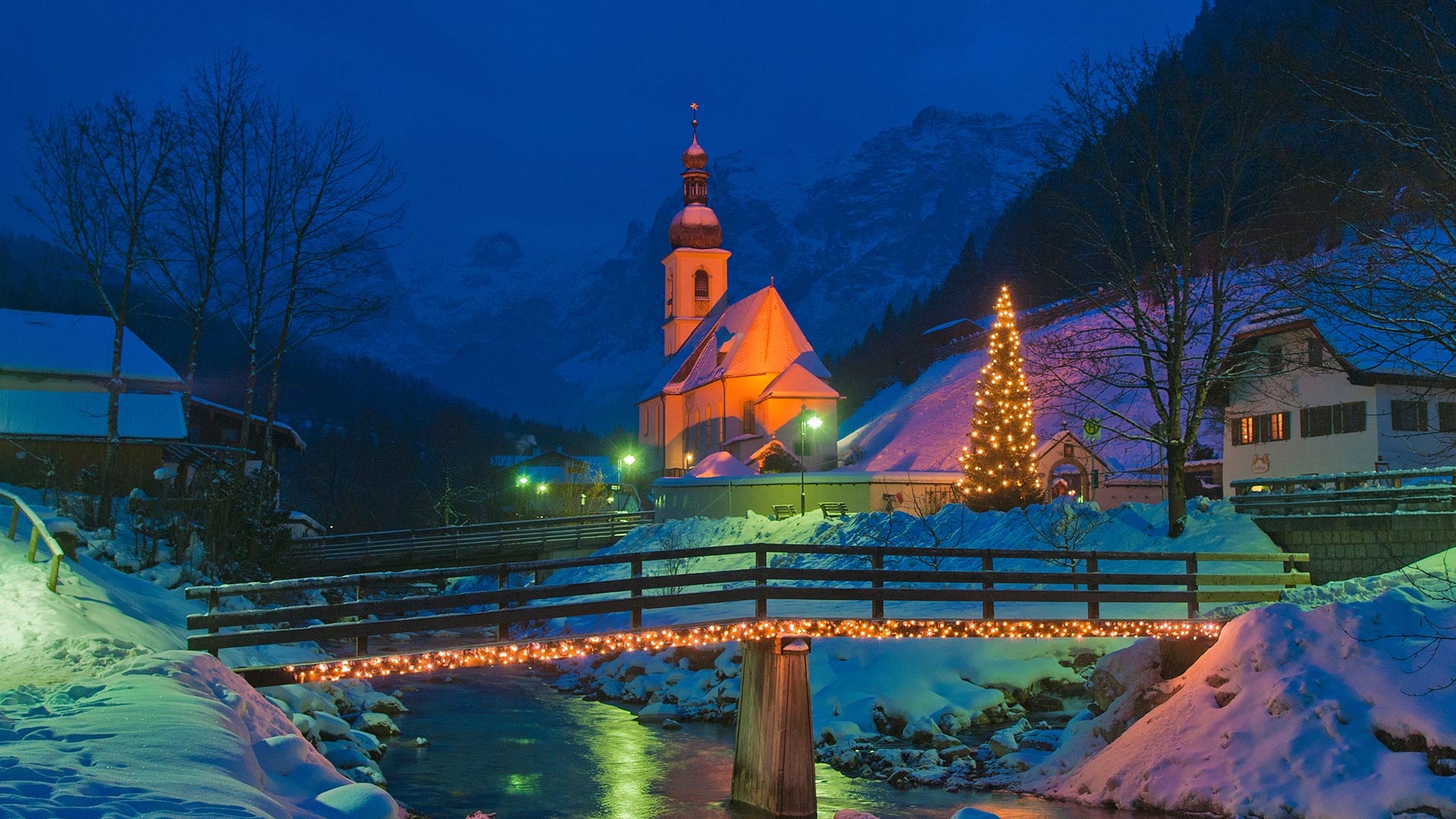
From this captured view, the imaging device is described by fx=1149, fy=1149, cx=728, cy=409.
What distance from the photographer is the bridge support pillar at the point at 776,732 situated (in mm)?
15266

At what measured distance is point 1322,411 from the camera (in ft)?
116

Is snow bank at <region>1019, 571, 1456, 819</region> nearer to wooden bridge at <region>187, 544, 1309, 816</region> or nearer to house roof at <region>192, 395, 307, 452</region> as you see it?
wooden bridge at <region>187, 544, 1309, 816</region>

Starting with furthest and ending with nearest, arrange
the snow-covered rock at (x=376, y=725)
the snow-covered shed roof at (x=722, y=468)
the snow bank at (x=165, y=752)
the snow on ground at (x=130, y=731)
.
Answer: the snow-covered shed roof at (x=722, y=468), the snow-covered rock at (x=376, y=725), the snow on ground at (x=130, y=731), the snow bank at (x=165, y=752)

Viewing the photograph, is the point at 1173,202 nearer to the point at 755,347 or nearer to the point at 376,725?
the point at 376,725

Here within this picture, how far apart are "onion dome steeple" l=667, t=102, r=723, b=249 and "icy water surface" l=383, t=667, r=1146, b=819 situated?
6214 cm

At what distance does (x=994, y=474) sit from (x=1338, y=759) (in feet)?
80.6

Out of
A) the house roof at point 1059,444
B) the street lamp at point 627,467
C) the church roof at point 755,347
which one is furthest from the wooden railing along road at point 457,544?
the church roof at point 755,347

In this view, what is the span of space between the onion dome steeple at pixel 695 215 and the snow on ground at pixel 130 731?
69.4 m

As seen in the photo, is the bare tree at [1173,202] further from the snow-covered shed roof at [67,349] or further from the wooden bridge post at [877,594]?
the snow-covered shed roof at [67,349]

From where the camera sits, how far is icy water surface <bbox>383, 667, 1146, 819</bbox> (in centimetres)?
1543

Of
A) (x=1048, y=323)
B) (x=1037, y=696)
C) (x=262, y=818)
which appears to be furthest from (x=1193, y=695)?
(x=1048, y=323)

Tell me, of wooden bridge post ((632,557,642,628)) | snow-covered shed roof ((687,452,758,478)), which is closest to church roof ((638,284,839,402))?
snow-covered shed roof ((687,452,758,478))

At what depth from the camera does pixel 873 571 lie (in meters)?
16.8

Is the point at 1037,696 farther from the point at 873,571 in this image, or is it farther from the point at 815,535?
the point at 815,535
